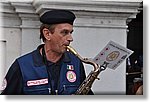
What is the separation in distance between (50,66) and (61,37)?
0.31 meters

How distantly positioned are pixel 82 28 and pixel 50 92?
0.72 m

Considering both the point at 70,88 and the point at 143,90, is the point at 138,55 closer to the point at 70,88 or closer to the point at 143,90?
the point at 143,90

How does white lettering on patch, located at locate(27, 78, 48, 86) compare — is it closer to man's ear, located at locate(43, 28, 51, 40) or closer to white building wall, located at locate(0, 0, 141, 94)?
white building wall, located at locate(0, 0, 141, 94)

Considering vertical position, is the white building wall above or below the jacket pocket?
above

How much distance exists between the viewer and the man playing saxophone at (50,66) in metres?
4.20

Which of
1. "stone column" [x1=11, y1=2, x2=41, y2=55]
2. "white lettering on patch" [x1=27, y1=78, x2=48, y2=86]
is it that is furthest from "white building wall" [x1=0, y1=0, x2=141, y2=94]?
"white lettering on patch" [x1=27, y1=78, x2=48, y2=86]

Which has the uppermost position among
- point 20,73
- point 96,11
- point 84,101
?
point 96,11

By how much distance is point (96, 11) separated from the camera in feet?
14.1

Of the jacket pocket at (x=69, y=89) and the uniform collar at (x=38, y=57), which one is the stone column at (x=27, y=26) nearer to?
the uniform collar at (x=38, y=57)

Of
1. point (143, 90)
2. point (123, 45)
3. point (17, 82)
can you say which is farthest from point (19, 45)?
point (143, 90)

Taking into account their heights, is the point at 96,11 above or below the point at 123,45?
above

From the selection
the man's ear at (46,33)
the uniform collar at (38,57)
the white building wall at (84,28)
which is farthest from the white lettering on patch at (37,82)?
the man's ear at (46,33)

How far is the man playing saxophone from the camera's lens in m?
4.20

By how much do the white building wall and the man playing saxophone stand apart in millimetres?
64
